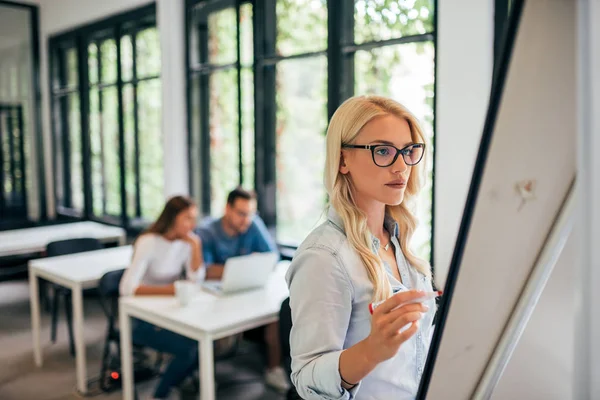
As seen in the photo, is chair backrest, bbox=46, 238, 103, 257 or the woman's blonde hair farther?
chair backrest, bbox=46, 238, 103, 257

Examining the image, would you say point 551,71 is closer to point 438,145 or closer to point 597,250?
point 597,250

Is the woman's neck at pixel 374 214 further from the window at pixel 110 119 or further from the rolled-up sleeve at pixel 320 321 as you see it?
the window at pixel 110 119

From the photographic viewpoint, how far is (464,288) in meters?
0.63

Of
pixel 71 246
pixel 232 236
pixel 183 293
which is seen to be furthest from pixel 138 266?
pixel 71 246

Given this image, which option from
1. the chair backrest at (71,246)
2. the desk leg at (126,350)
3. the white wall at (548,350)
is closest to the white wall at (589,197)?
the white wall at (548,350)

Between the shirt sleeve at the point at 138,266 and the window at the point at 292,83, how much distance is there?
1.16m

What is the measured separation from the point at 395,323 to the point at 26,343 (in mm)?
4466

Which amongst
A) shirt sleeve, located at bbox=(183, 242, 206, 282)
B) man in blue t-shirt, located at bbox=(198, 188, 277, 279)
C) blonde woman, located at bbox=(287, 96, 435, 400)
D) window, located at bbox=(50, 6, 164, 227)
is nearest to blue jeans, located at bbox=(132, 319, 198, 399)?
shirt sleeve, located at bbox=(183, 242, 206, 282)

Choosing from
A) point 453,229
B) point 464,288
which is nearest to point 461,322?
point 464,288

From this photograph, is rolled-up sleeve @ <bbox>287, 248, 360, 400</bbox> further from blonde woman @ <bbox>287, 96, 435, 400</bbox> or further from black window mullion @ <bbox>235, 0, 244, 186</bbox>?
black window mullion @ <bbox>235, 0, 244, 186</bbox>

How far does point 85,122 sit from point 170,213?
3937 millimetres

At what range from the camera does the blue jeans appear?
304 centimetres

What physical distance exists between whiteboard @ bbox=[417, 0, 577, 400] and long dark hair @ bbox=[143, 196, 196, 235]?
281cm

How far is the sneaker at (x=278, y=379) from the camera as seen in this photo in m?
3.48
